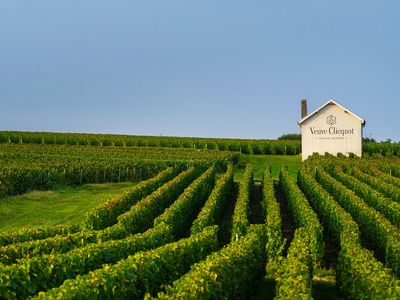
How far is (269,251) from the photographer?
79.2 feet

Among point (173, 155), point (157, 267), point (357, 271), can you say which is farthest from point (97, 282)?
point (173, 155)

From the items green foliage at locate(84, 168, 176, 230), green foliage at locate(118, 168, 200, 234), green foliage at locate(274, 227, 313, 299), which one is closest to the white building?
green foliage at locate(118, 168, 200, 234)

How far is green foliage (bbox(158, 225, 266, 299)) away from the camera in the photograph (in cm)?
1250

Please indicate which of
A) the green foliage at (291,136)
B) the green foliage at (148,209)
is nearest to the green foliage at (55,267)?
the green foliage at (148,209)

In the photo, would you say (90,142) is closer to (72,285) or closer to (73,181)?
(73,181)

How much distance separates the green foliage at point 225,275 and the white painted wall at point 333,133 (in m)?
41.7

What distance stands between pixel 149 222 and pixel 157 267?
12531 mm

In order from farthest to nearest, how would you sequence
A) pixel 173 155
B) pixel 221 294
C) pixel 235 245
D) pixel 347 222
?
pixel 173 155 < pixel 347 222 < pixel 235 245 < pixel 221 294

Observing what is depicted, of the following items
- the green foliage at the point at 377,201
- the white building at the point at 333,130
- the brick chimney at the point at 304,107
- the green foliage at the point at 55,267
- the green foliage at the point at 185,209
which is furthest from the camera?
the brick chimney at the point at 304,107

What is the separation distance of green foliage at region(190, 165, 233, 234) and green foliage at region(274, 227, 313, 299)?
619 centimetres

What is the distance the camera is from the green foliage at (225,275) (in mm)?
12500

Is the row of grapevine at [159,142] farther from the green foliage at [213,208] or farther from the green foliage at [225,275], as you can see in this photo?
the green foliage at [225,275]

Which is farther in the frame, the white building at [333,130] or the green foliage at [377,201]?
the white building at [333,130]

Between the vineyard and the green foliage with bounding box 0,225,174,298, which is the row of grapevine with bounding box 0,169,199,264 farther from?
the green foliage with bounding box 0,225,174,298
